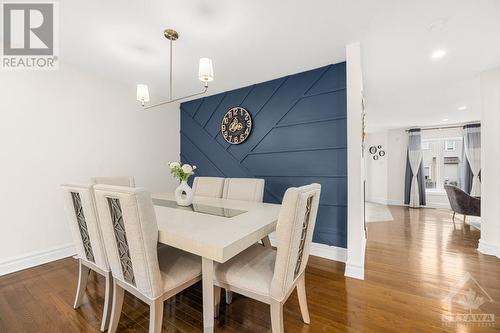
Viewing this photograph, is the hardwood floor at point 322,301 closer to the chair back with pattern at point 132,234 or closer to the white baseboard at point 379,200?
the chair back with pattern at point 132,234

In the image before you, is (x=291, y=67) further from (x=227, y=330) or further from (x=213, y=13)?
(x=227, y=330)

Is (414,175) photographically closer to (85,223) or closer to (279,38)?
(279,38)

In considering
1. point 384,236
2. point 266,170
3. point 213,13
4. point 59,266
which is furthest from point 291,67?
point 59,266

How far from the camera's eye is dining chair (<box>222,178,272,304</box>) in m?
2.28

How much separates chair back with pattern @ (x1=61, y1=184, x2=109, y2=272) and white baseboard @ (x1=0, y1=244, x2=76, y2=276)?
134cm

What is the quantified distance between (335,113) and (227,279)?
220 centimetres

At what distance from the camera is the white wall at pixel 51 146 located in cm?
219

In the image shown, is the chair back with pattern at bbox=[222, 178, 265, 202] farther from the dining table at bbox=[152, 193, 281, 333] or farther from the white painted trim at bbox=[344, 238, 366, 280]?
the white painted trim at bbox=[344, 238, 366, 280]

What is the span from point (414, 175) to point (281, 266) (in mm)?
6788

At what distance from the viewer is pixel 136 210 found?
1.06 meters

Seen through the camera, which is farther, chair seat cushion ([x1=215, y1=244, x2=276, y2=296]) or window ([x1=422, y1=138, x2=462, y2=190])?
window ([x1=422, y1=138, x2=462, y2=190])

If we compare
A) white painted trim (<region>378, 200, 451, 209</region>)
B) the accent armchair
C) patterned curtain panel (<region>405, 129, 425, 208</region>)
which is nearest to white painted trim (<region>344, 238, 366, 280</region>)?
the accent armchair

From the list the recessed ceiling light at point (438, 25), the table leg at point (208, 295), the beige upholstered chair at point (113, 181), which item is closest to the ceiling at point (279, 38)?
the recessed ceiling light at point (438, 25)

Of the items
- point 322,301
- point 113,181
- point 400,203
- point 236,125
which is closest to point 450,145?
point 400,203
